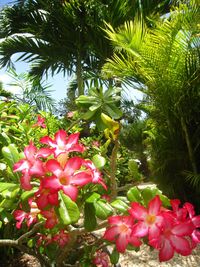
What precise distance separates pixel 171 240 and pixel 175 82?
342cm

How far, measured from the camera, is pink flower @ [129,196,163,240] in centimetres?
76

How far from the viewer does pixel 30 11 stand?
977cm

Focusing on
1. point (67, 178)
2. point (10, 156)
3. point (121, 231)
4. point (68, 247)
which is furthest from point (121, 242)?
point (68, 247)

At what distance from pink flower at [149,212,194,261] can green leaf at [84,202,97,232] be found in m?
0.18

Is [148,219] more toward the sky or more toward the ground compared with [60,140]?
more toward the ground

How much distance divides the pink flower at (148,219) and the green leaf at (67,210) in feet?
0.44

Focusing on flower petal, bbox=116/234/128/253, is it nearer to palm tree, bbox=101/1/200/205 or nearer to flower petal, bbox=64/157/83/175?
flower petal, bbox=64/157/83/175

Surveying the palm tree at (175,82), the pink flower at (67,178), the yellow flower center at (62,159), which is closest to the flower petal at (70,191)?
the pink flower at (67,178)

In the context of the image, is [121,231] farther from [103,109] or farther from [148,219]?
[103,109]

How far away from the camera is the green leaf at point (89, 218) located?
0.88 meters

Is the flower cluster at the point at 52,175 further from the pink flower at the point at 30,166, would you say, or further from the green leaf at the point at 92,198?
the green leaf at the point at 92,198

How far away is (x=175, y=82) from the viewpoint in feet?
13.1

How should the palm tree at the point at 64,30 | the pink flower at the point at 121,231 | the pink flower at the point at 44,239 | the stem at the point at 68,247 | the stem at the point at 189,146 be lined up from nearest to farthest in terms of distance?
the pink flower at the point at 121,231
the stem at the point at 68,247
the pink flower at the point at 44,239
the stem at the point at 189,146
the palm tree at the point at 64,30

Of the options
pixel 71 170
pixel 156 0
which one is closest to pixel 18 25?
pixel 156 0
